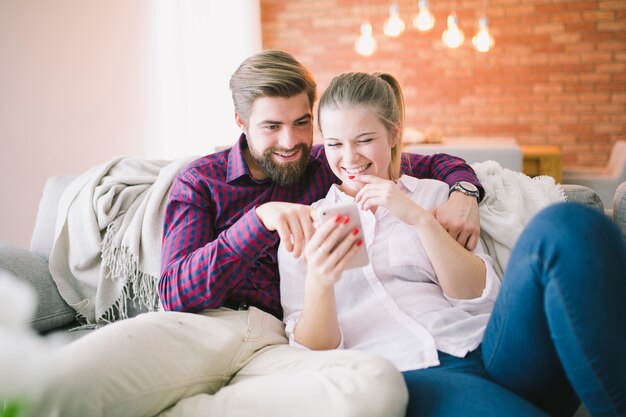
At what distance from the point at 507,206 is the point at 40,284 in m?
1.35

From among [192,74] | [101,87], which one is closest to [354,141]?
[101,87]

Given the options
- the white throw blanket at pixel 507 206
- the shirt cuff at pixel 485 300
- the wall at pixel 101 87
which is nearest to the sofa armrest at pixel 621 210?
the white throw blanket at pixel 507 206

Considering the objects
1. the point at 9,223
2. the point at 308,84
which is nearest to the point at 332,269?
the point at 308,84

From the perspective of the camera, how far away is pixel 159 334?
1.26 m

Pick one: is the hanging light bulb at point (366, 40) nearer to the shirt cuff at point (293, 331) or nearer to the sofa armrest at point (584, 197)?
the sofa armrest at point (584, 197)

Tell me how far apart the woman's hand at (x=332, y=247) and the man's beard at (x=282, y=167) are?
490 mm

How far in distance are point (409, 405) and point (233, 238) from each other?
553 millimetres

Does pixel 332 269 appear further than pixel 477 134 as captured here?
No

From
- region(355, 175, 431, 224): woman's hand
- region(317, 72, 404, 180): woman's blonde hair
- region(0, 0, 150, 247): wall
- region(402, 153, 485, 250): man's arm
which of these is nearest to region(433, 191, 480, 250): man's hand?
region(402, 153, 485, 250): man's arm

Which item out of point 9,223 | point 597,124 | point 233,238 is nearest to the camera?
point 233,238

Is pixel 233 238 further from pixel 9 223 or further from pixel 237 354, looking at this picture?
pixel 9 223

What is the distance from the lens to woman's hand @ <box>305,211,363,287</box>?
1.22 m

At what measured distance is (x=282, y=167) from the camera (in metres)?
1.71

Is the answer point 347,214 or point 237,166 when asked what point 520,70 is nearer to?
point 237,166
